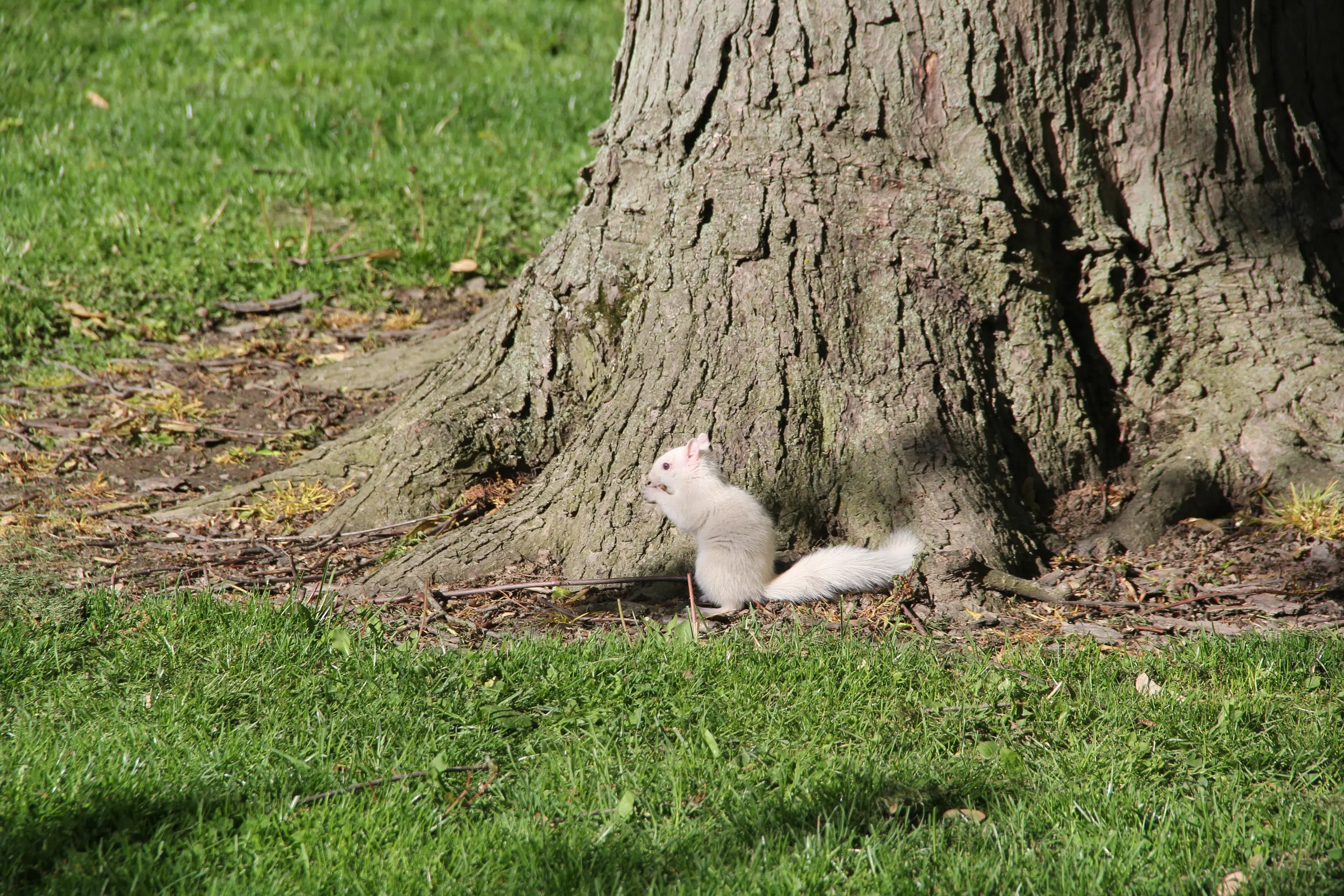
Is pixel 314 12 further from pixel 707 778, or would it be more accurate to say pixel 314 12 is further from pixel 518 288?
pixel 707 778

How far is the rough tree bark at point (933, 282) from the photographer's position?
4250mm

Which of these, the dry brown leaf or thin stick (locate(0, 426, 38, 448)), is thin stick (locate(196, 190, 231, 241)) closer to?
thin stick (locate(0, 426, 38, 448))

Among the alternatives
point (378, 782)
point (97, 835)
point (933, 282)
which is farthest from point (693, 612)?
point (97, 835)

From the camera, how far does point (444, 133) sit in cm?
903

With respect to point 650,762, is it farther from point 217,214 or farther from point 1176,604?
point 217,214

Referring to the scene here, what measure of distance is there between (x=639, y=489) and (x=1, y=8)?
9.40 m

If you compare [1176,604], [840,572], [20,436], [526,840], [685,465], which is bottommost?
[526,840]

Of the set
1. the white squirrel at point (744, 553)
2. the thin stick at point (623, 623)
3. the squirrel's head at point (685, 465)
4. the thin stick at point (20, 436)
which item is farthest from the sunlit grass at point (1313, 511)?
the thin stick at point (20, 436)

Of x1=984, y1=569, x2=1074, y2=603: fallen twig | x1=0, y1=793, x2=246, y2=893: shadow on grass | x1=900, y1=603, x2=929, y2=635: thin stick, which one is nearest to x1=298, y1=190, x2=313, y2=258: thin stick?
x1=900, y1=603, x2=929, y2=635: thin stick

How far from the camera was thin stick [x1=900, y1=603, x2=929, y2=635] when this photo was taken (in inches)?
149

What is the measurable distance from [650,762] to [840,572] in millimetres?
1125

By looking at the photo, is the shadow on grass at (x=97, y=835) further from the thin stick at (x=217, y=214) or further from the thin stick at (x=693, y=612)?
the thin stick at (x=217, y=214)

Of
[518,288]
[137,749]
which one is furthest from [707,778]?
[518,288]

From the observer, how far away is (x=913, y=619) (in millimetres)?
3842
